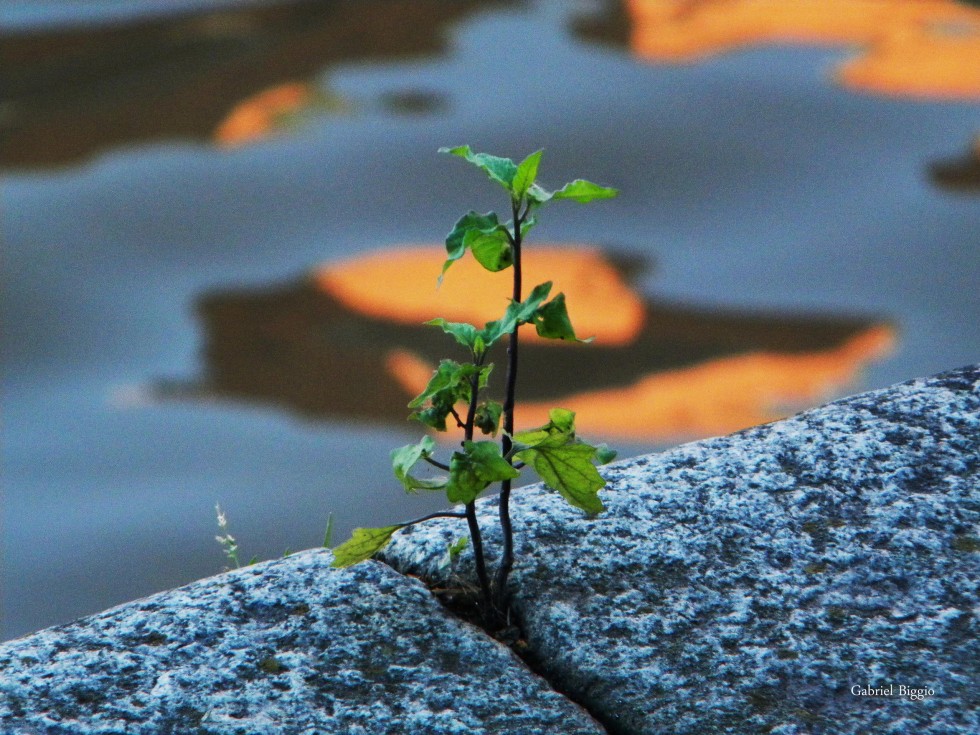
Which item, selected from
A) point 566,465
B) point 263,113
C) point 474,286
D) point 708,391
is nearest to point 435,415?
point 566,465

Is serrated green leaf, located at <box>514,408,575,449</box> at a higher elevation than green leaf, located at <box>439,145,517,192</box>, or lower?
lower

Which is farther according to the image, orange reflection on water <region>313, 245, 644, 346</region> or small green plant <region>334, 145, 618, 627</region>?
orange reflection on water <region>313, 245, 644, 346</region>

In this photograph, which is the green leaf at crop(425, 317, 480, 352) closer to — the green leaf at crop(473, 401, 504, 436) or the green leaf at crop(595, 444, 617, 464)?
the green leaf at crop(473, 401, 504, 436)

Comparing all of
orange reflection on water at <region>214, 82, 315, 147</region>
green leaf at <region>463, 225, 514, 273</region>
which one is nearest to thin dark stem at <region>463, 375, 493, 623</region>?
green leaf at <region>463, 225, 514, 273</region>

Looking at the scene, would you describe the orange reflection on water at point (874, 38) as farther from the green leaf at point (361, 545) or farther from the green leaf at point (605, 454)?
the green leaf at point (361, 545)

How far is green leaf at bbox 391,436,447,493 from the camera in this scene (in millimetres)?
1068

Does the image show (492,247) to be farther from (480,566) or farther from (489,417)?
(480,566)

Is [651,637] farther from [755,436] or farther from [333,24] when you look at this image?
[333,24]

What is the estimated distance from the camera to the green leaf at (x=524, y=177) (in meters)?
1.10

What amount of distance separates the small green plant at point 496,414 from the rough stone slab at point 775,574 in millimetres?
98

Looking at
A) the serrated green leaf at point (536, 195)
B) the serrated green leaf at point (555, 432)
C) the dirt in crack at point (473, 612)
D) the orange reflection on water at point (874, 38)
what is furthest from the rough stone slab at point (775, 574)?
the orange reflection on water at point (874, 38)

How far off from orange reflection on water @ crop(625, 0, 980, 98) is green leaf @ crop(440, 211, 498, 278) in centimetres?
390

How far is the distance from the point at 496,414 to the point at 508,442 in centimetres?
Result: 3

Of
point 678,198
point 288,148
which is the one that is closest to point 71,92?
point 288,148
